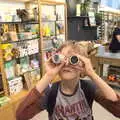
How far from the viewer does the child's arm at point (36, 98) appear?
868mm

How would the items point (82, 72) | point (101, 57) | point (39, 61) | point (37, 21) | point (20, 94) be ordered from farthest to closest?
1. point (101, 57)
2. point (39, 61)
3. point (37, 21)
4. point (20, 94)
5. point (82, 72)

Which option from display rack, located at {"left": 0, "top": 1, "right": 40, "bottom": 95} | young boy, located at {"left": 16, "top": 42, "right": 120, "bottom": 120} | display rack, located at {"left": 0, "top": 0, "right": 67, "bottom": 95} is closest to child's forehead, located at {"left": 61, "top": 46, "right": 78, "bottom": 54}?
young boy, located at {"left": 16, "top": 42, "right": 120, "bottom": 120}

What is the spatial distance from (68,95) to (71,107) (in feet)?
0.19

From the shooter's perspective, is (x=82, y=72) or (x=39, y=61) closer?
(x=82, y=72)

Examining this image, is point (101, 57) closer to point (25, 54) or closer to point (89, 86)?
point (25, 54)

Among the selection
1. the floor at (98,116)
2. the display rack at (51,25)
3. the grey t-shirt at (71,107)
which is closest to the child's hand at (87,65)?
the grey t-shirt at (71,107)

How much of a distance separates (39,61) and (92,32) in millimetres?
1669

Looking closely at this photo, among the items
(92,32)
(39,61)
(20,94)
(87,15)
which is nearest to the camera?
(20,94)

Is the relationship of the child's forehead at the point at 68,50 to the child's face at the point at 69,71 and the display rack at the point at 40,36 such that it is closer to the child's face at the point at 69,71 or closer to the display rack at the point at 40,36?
the child's face at the point at 69,71

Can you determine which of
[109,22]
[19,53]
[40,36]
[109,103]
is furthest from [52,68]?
[109,22]

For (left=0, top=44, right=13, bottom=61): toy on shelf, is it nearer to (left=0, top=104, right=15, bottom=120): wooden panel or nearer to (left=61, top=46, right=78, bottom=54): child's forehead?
(left=0, top=104, right=15, bottom=120): wooden panel

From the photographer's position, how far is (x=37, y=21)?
9.39ft

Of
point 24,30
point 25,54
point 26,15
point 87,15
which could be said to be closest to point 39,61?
point 25,54

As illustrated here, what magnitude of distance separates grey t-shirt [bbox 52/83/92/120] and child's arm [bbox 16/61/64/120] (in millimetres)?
78
